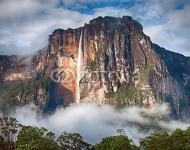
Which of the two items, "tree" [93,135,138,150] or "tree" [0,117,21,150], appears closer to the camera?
"tree" [0,117,21,150]

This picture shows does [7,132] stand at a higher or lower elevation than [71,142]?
lower

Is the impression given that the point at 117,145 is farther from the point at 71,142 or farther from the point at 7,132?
the point at 7,132

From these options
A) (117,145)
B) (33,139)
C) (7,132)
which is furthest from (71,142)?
(7,132)

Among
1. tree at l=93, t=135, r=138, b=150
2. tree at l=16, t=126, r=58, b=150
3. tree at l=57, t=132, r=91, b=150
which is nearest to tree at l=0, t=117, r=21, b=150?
tree at l=16, t=126, r=58, b=150

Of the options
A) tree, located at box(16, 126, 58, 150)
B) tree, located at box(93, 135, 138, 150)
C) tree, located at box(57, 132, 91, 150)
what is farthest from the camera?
tree, located at box(57, 132, 91, 150)

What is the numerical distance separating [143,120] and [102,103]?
27.9 metres

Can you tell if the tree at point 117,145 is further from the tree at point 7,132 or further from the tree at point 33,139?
the tree at point 7,132

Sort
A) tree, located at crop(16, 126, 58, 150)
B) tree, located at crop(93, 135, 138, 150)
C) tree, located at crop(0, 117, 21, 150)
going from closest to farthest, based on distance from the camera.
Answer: tree, located at crop(16, 126, 58, 150), tree, located at crop(0, 117, 21, 150), tree, located at crop(93, 135, 138, 150)

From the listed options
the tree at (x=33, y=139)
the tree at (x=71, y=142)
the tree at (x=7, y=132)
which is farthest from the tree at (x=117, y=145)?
the tree at (x=7, y=132)

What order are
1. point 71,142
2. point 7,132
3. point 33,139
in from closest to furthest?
point 7,132 < point 33,139 < point 71,142

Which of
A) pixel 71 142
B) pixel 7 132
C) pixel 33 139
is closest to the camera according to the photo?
pixel 7 132

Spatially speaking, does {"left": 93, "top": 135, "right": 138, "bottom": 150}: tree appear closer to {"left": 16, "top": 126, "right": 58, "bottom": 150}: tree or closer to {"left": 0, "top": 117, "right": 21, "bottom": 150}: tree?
{"left": 16, "top": 126, "right": 58, "bottom": 150}: tree

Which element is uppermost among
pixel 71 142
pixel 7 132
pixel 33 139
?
pixel 71 142

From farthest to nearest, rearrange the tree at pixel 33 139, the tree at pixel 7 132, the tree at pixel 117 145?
the tree at pixel 117 145, the tree at pixel 7 132, the tree at pixel 33 139
